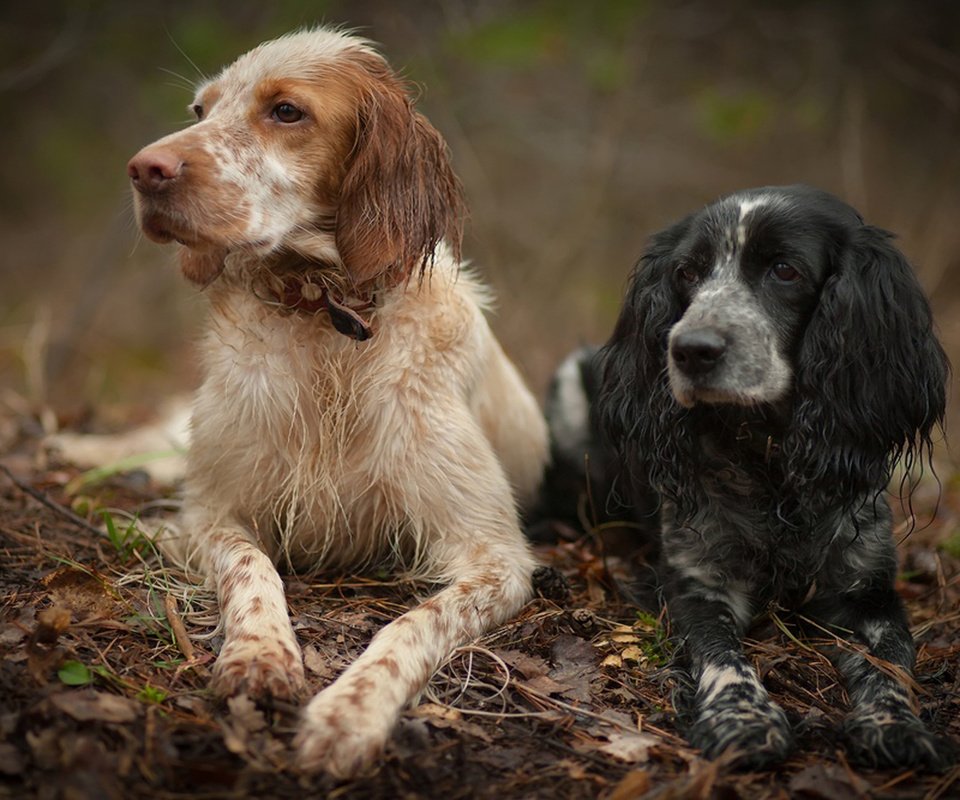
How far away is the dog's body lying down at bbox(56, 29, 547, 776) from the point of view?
2787 mm

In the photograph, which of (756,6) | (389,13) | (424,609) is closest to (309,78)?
(424,609)

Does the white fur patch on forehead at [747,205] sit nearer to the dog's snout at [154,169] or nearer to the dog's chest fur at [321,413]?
the dog's chest fur at [321,413]

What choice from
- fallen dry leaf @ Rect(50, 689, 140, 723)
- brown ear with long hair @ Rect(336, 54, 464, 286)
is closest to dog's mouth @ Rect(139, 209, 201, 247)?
brown ear with long hair @ Rect(336, 54, 464, 286)

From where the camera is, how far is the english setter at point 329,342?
279 cm

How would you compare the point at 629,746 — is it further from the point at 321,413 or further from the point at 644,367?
the point at 321,413

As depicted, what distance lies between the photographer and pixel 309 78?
289 cm

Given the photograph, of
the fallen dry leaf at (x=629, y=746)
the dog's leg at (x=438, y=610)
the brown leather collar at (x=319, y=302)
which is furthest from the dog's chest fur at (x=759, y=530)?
the brown leather collar at (x=319, y=302)

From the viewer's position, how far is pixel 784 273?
2.80 meters

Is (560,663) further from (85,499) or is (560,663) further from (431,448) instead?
(85,499)

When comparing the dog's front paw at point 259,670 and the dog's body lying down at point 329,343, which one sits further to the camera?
the dog's body lying down at point 329,343

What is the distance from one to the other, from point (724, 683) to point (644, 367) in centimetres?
103

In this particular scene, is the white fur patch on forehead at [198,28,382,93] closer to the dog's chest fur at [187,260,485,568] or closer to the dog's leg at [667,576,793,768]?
the dog's chest fur at [187,260,485,568]

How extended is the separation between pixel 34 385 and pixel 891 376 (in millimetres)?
4350

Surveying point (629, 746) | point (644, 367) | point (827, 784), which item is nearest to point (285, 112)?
point (644, 367)
